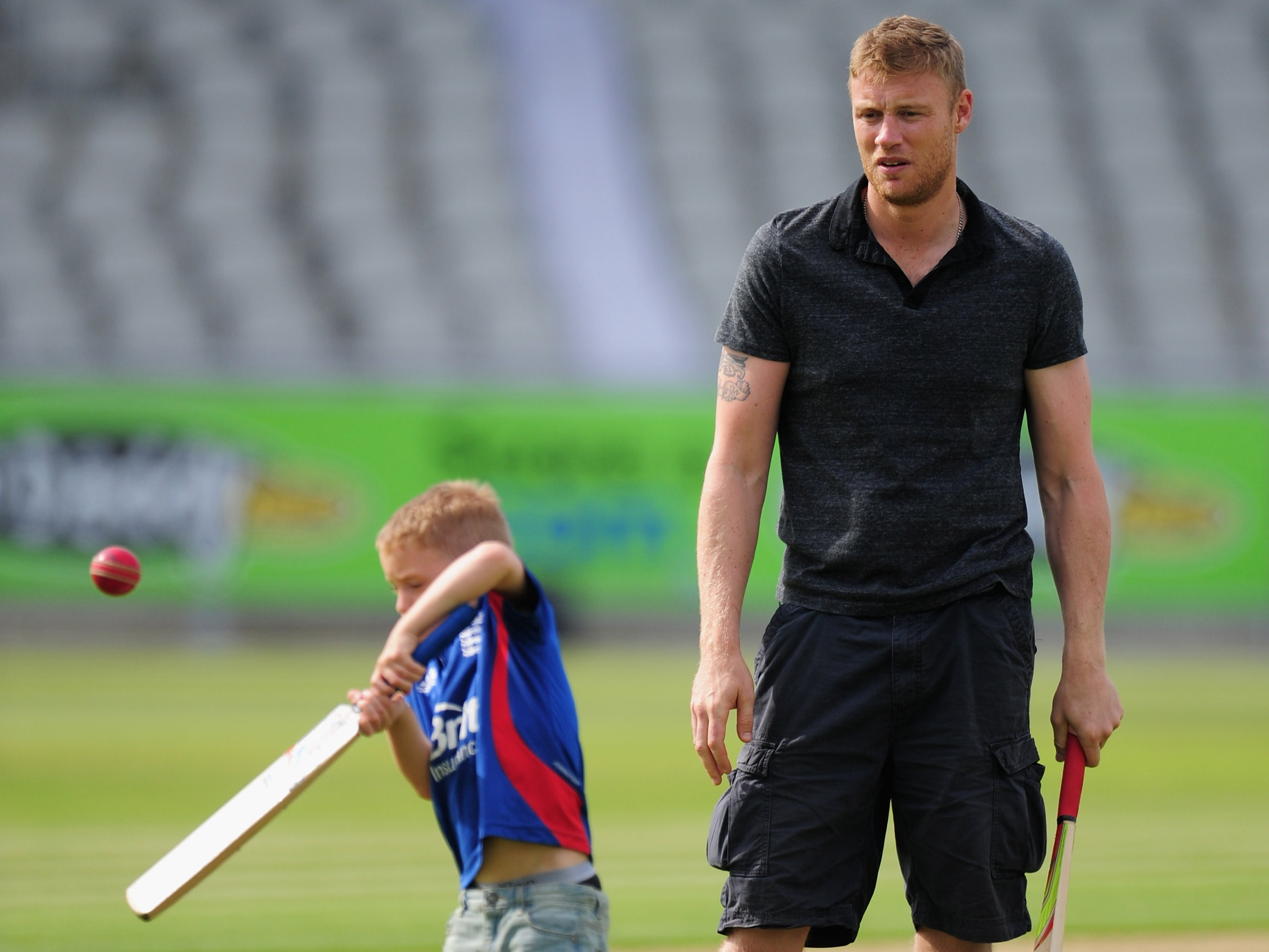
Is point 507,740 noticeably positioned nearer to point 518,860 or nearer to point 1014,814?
point 518,860

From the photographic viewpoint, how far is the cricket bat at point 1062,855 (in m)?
3.50

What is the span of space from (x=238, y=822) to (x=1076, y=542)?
1.91 meters

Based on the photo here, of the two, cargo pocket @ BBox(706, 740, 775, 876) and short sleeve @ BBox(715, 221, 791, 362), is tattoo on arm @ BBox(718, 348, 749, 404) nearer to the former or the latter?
short sleeve @ BBox(715, 221, 791, 362)

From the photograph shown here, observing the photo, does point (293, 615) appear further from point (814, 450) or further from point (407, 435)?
point (814, 450)

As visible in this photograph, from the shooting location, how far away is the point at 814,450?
3.55 meters

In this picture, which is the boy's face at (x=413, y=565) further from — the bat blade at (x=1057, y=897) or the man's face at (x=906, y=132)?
the bat blade at (x=1057, y=897)

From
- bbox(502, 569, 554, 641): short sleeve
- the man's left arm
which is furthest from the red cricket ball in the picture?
the man's left arm

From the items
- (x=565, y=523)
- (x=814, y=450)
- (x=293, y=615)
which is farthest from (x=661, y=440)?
(x=814, y=450)

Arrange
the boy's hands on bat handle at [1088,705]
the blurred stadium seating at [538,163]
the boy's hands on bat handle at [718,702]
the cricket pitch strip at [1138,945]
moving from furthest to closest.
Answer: the blurred stadium seating at [538,163] → the cricket pitch strip at [1138,945] → the boy's hands on bat handle at [1088,705] → the boy's hands on bat handle at [718,702]

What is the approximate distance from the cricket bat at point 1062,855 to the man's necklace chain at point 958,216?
1.08m

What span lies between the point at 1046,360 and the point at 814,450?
1.71 ft

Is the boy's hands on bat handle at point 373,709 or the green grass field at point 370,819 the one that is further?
the green grass field at point 370,819

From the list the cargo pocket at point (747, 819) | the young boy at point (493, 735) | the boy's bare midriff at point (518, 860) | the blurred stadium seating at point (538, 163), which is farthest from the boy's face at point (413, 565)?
the blurred stadium seating at point (538, 163)

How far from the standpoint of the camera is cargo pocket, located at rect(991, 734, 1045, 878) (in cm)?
343
